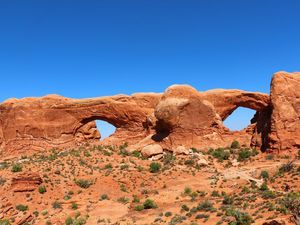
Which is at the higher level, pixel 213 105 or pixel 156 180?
pixel 213 105

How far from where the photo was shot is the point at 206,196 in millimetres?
25797

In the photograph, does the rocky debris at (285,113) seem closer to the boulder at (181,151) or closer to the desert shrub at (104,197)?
the boulder at (181,151)

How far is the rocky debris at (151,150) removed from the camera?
35156mm

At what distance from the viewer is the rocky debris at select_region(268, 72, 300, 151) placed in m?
33.2

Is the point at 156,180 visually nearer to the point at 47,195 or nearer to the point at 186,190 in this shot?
the point at 186,190

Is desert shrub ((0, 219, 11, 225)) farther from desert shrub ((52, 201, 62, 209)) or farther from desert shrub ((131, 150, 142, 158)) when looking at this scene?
desert shrub ((131, 150, 142, 158))

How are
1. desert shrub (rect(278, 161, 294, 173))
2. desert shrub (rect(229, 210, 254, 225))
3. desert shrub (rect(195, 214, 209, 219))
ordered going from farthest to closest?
desert shrub (rect(278, 161, 294, 173)) < desert shrub (rect(195, 214, 209, 219)) < desert shrub (rect(229, 210, 254, 225))

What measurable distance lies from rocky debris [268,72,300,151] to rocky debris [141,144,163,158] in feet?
37.2

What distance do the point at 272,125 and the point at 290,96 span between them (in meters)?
3.54

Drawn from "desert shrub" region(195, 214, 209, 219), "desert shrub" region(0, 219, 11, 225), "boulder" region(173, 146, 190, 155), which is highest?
"boulder" region(173, 146, 190, 155)

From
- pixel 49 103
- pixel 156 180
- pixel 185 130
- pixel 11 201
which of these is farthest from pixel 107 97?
pixel 11 201

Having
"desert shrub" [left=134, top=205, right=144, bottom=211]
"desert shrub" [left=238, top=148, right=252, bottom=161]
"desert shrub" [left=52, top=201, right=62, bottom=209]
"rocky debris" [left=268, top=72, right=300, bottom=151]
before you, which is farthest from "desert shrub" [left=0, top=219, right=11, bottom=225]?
"rocky debris" [left=268, top=72, right=300, bottom=151]

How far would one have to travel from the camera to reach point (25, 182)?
2739 centimetres

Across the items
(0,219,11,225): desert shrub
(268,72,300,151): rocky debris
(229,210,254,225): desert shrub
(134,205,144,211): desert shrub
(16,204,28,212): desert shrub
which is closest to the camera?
(229,210,254,225): desert shrub
